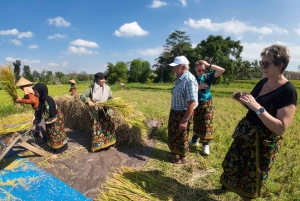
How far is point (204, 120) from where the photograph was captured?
3514 millimetres

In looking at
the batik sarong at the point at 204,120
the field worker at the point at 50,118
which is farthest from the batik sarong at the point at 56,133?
the batik sarong at the point at 204,120

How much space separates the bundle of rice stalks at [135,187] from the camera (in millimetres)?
Result: 2314

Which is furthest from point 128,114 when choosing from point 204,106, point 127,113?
point 204,106

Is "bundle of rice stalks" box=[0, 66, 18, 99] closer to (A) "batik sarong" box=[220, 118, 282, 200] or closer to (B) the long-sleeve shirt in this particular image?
(B) the long-sleeve shirt

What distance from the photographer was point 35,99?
3.28 meters

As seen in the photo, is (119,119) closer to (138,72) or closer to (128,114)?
(128,114)

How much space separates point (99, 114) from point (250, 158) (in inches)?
102

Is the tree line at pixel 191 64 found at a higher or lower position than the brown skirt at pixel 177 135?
higher

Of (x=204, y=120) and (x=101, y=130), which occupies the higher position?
(x=204, y=120)

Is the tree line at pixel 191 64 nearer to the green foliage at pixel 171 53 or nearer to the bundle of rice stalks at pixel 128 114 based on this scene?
the green foliage at pixel 171 53

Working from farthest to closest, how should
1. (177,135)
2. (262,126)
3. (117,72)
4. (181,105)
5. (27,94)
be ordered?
1. (117,72)
2. (27,94)
3. (177,135)
4. (181,105)
5. (262,126)

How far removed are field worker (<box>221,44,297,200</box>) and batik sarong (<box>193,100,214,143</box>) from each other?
126 cm

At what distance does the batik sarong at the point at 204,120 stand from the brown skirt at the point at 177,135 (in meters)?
0.51

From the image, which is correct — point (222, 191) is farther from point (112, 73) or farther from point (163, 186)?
point (112, 73)
